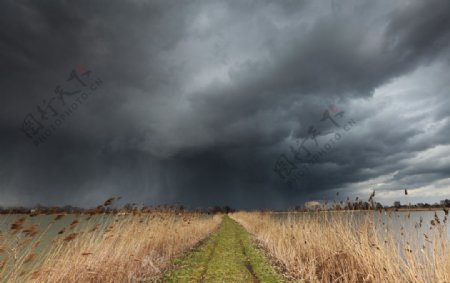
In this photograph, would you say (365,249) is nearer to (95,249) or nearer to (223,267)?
(223,267)

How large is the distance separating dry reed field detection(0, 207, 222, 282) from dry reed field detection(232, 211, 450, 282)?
17.3 ft

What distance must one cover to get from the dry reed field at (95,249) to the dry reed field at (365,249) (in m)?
5.26

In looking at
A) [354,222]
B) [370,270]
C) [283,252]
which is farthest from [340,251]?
[283,252]

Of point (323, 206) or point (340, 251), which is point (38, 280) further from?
point (323, 206)

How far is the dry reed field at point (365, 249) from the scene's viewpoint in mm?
5943

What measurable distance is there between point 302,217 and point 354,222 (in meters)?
4.90

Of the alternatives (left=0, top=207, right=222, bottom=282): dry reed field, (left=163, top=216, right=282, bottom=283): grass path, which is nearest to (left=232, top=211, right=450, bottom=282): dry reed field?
(left=163, top=216, right=282, bottom=283): grass path

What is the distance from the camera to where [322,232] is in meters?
11.8

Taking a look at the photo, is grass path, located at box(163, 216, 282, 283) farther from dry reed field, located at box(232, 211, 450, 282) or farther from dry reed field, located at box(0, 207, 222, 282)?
dry reed field, located at box(232, 211, 450, 282)

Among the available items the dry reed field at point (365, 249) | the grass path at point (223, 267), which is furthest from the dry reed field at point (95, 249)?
the dry reed field at point (365, 249)

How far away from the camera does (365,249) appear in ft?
26.5

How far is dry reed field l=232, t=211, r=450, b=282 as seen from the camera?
5.94m

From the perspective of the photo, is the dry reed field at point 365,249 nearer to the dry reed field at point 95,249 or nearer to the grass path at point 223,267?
the grass path at point 223,267

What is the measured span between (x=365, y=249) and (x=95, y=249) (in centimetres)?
747
